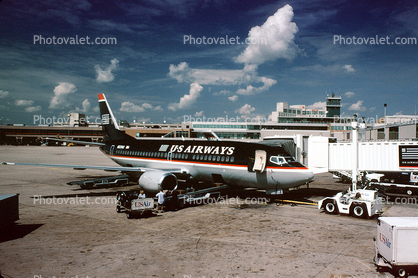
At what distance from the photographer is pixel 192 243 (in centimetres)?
1215

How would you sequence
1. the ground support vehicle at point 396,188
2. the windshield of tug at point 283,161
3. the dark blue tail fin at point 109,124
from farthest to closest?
the dark blue tail fin at point 109,124
the ground support vehicle at point 396,188
the windshield of tug at point 283,161

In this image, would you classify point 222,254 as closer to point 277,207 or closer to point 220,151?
point 277,207

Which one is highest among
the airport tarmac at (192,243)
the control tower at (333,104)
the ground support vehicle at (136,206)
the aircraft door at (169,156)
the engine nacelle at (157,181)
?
the control tower at (333,104)

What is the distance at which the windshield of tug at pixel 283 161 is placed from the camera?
1888 centimetres

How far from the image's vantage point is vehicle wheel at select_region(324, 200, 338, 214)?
17.3 meters

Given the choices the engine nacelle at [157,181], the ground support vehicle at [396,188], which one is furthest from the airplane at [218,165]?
the ground support vehicle at [396,188]

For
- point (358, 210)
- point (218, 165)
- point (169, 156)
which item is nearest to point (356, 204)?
point (358, 210)

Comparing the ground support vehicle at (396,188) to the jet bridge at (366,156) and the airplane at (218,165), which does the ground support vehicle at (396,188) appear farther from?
the airplane at (218,165)

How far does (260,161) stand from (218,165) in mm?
3732

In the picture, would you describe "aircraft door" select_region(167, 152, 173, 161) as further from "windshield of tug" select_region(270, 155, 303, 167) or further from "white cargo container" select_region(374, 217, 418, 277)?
"white cargo container" select_region(374, 217, 418, 277)

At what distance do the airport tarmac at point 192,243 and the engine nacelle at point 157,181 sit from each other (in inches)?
121

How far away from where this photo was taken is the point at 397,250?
9133 mm

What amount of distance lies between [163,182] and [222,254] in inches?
407

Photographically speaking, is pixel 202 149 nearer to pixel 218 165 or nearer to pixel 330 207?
pixel 218 165
